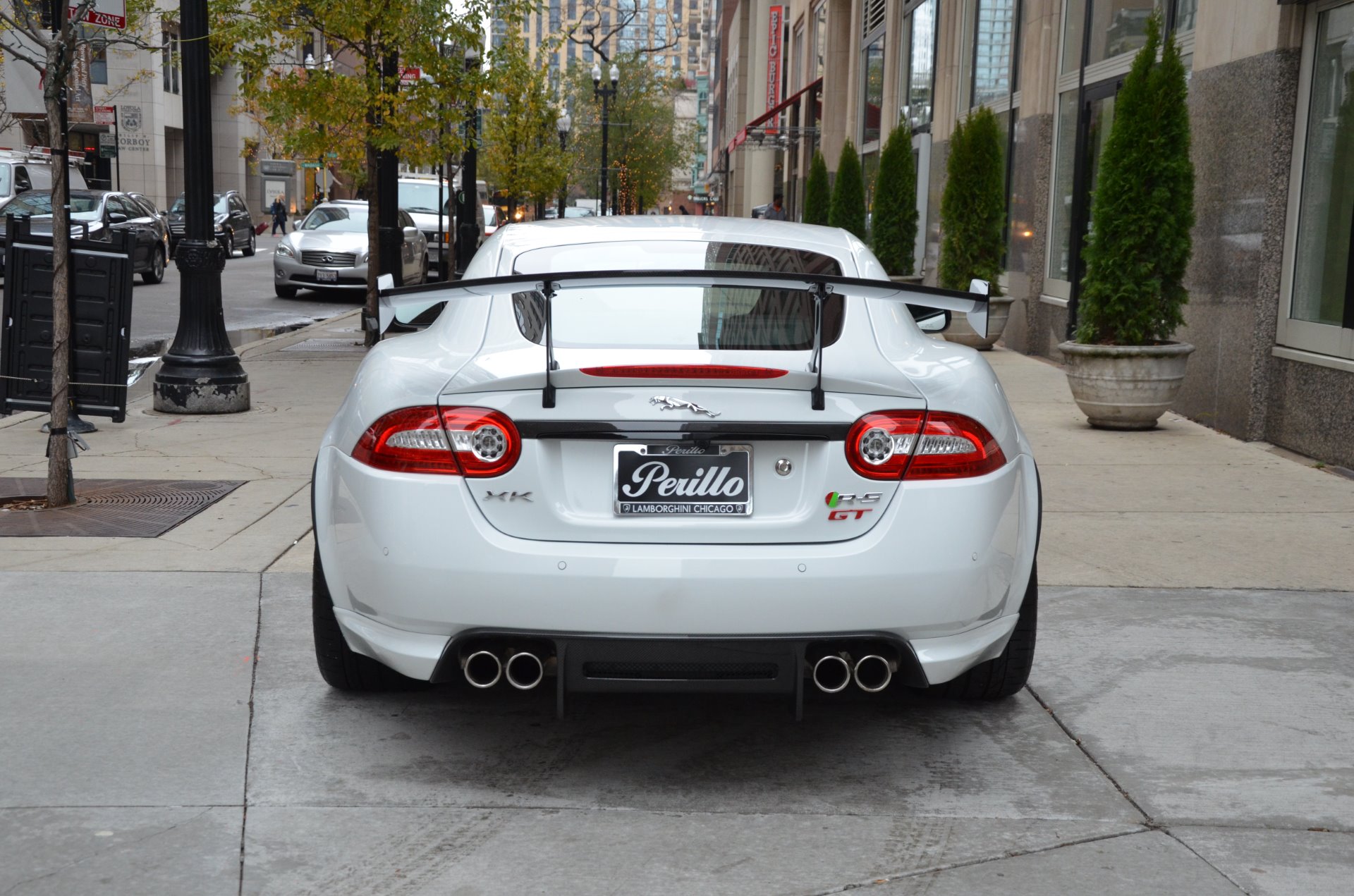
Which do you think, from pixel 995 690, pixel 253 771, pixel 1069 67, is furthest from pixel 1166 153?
pixel 253 771

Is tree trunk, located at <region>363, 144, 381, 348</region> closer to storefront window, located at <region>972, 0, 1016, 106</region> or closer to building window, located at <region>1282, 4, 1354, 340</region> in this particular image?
storefront window, located at <region>972, 0, 1016, 106</region>

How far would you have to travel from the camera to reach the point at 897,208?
68.3 ft

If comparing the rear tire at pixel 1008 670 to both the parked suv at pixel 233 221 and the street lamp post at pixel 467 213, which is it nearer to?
the street lamp post at pixel 467 213

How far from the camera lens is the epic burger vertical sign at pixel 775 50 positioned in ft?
162

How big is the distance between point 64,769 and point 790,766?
1.89m

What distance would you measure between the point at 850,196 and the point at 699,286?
69.6 feet

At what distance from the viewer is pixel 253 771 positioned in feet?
12.9

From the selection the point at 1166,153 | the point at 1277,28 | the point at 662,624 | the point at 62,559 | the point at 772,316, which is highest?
the point at 1277,28

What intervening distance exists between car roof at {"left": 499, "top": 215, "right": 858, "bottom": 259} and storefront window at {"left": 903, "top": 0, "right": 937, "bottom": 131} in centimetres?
1787

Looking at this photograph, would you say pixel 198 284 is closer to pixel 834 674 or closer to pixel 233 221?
pixel 834 674

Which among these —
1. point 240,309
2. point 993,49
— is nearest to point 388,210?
point 240,309

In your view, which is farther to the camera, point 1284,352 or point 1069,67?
point 1069,67

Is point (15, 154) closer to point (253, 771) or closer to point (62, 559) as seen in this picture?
point (62, 559)

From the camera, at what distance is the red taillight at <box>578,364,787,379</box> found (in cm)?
366
